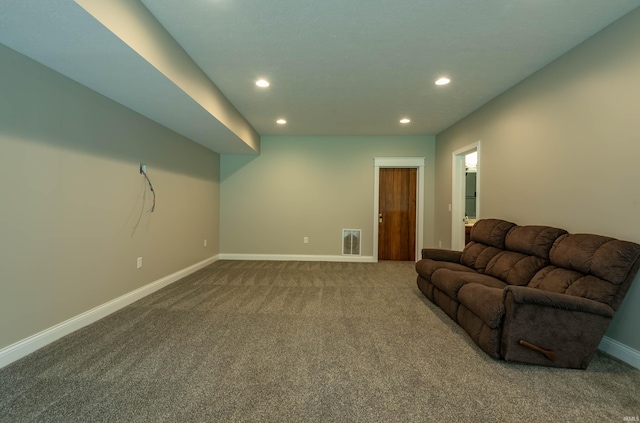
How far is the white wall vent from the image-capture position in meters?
5.12

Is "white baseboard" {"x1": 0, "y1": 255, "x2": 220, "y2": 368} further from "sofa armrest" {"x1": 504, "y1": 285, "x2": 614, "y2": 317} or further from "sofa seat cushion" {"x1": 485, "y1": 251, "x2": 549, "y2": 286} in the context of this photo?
"sofa seat cushion" {"x1": 485, "y1": 251, "x2": 549, "y2": 286}

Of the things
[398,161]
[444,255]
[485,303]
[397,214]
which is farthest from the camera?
[397,214]

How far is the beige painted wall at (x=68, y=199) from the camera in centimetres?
177

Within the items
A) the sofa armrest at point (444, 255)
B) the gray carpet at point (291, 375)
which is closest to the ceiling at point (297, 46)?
the sofa armrest at point (444, 255)

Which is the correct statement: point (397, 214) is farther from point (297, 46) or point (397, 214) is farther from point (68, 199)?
point (68, 199)

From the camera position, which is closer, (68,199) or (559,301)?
(559,301)

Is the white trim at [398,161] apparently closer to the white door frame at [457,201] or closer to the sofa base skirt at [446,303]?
the white door frame at [457,201]

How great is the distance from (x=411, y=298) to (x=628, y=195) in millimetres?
2073

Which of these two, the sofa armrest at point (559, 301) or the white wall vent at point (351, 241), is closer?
the sofa armrest at point (559, 301)

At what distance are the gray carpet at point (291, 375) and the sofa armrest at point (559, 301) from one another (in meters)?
0.45

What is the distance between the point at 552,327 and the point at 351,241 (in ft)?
11.7

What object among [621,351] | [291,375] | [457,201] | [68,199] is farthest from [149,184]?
[621,351]

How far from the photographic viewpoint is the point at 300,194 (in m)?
5.13

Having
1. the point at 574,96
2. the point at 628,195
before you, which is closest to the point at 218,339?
the point at 628,195
